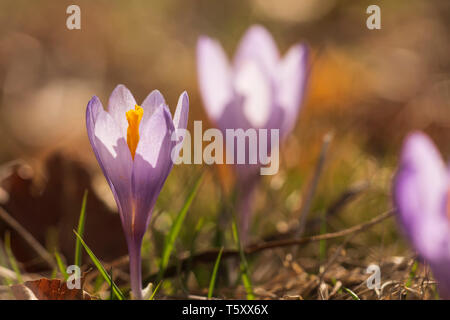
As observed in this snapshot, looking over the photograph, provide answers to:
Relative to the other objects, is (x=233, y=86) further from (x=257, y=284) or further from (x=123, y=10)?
(x=123, y=10)

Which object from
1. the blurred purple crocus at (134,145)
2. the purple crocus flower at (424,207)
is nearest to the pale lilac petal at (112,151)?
the blurred purple crocus at (134,145)

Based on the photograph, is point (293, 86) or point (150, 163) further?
point (293, 86)

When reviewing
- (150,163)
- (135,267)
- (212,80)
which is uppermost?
(212,80)

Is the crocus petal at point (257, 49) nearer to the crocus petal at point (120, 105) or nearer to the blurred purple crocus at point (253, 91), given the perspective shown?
the blurred purple crocus at point (253, 91)

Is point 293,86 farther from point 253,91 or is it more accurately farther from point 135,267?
point 135,267

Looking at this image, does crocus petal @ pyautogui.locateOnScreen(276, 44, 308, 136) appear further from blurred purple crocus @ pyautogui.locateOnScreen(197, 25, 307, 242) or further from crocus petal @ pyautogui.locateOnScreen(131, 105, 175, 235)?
crocus petal @ pyautogui.locateOnScreen(131, 105, 175, 235)

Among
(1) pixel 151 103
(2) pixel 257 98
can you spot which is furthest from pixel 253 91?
(1) pixel 151 103

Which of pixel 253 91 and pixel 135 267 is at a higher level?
pixel 253 91
